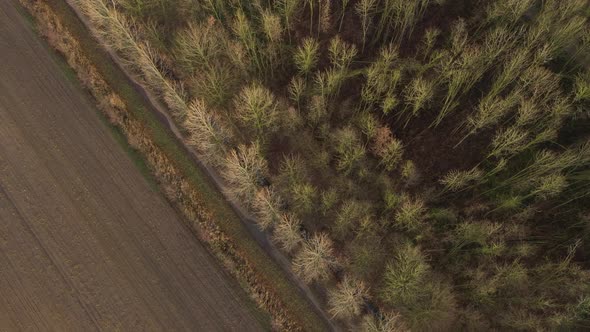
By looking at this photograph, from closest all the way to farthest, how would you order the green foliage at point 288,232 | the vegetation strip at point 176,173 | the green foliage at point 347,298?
the green foliage at point 347,298 → the green foliage at point 288,232 → the vegetation strip at point 176,173

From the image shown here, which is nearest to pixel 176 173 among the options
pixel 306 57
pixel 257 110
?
pixel 257 110

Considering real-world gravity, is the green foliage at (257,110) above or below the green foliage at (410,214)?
above

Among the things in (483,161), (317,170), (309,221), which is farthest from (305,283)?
(483,161)

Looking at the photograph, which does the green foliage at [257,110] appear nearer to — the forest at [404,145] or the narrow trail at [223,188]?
the forest at [404,145]

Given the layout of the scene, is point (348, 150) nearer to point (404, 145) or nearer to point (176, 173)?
point (404, 145)

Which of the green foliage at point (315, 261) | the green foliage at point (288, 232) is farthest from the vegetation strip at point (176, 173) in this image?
the green foliage at point (288, 232)

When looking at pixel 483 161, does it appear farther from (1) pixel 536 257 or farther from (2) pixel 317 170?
(2) pixel 317 170
